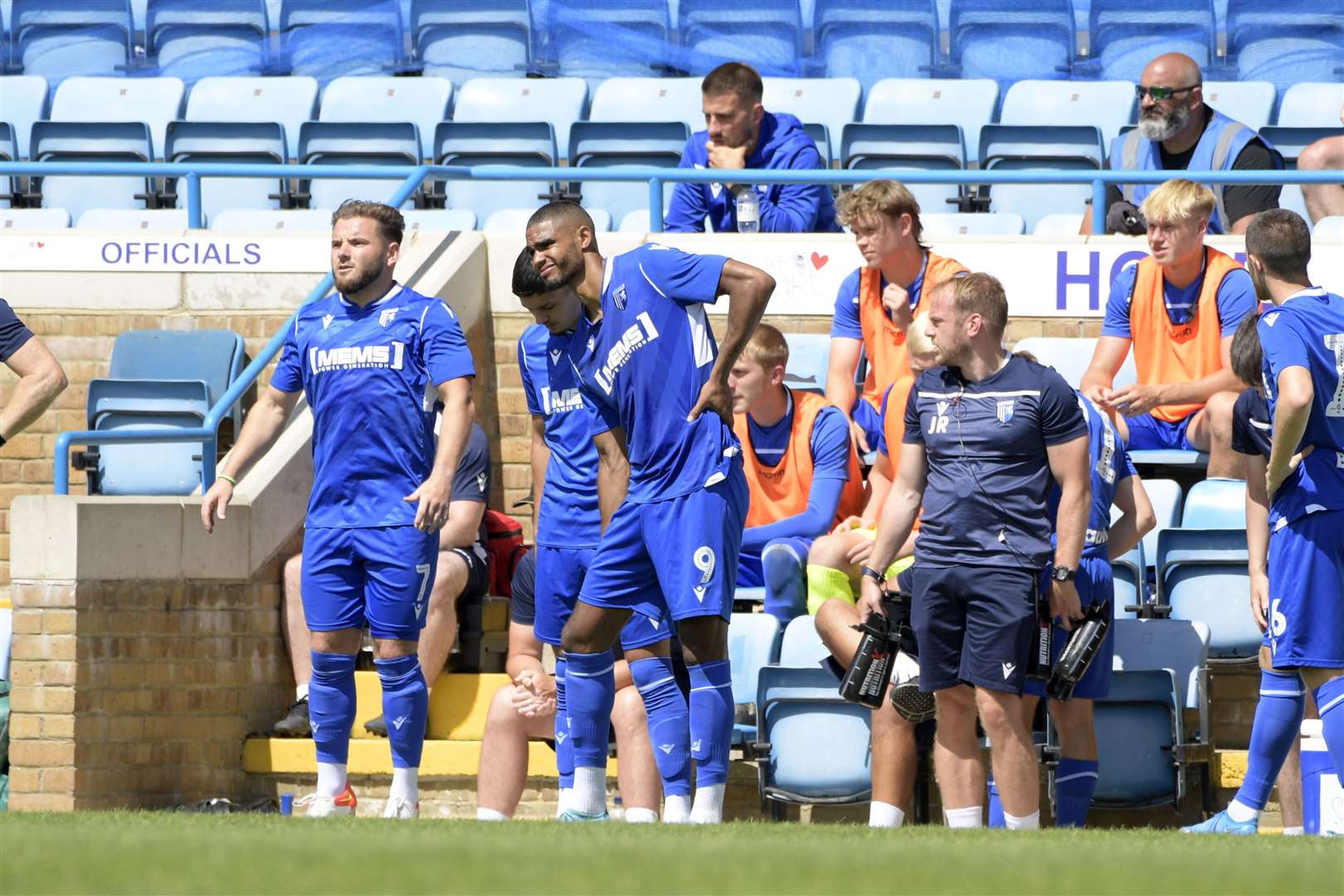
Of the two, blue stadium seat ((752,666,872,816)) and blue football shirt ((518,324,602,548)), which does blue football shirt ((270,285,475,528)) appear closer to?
blue football shirt ((518,324,602,548))

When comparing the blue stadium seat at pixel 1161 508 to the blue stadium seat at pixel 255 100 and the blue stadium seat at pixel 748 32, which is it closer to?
the blue stadium seat at pixel 748 32

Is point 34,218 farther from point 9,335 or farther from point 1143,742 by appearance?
point 1143,742

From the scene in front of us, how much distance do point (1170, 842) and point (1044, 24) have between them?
10.8 m

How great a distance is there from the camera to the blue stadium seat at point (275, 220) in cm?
1234

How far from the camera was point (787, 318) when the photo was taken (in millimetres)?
11234

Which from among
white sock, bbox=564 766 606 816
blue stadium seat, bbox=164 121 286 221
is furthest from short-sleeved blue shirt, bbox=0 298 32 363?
blue stadium seat, bbox=164 121 286 221

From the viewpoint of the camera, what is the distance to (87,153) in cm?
1395

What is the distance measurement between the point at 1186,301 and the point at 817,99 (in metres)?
5.43

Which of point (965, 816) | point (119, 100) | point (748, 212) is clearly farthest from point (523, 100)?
point (965, 816)

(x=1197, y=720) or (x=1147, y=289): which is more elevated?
(x=1147, y=289)

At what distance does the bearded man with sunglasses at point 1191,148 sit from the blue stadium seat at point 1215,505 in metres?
2.10

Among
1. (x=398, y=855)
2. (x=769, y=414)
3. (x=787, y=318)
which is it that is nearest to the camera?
(x=398, y=855)

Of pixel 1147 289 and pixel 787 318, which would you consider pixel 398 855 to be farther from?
pixel 787 318

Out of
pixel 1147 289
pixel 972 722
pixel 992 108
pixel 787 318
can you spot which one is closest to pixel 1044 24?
pixel 992 108
